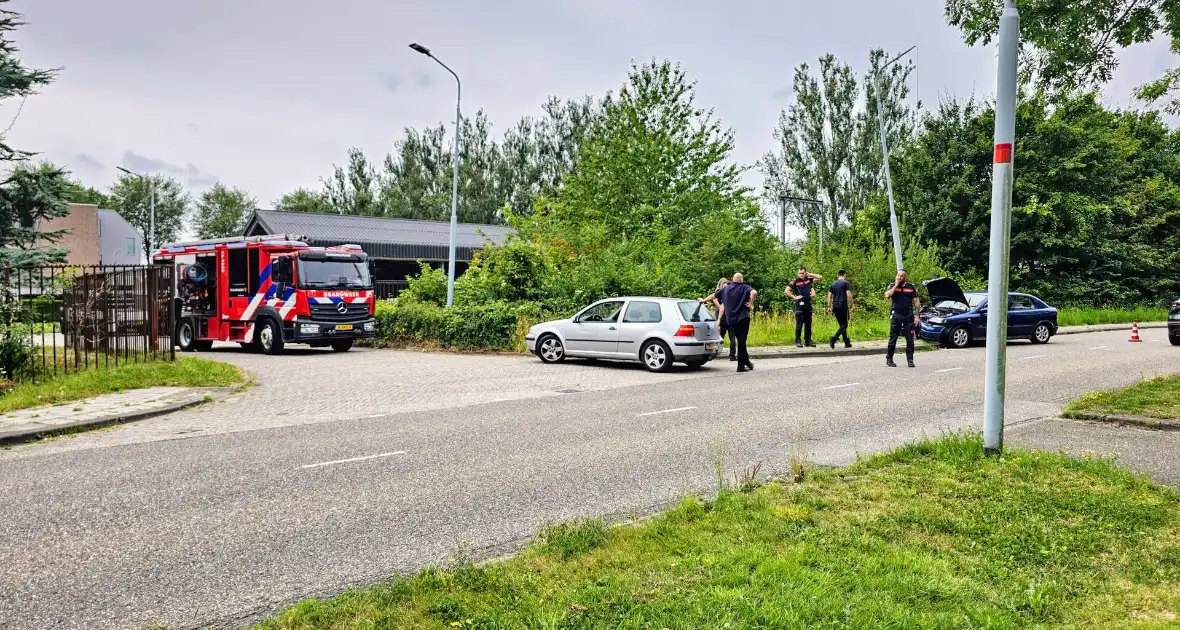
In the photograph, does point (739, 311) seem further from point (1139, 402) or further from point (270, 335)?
point (270, 335)

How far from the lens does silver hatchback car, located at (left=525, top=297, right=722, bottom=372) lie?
15.5m

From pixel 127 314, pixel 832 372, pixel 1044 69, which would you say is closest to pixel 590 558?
pixel 1044 69

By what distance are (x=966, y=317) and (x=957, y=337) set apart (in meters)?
0.56

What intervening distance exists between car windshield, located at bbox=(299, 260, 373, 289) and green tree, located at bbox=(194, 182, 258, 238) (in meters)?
65.0

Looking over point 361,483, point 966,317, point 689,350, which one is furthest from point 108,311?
point 966,317

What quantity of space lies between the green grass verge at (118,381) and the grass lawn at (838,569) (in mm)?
9250

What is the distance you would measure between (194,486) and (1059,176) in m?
37.7

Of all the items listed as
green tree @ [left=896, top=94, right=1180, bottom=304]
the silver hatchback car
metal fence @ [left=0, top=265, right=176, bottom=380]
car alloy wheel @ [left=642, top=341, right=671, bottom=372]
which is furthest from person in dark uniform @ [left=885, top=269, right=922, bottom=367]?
green tree @ [left=896, top=94, right=1180, bottom=304]

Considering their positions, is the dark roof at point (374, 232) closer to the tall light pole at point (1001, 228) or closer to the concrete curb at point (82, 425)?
the concrete curb at point (82, 425)

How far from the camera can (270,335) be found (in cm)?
2114

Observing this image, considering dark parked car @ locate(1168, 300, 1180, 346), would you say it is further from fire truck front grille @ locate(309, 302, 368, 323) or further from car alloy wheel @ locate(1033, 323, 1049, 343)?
fire truck front grille @ locate(309, 302, 368, 323)

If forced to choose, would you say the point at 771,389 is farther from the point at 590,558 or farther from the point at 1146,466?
the point at 590,558

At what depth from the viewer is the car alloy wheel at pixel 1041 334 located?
890 inches

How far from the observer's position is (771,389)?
12312 mm
